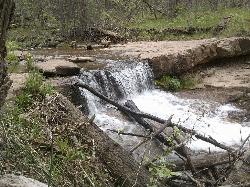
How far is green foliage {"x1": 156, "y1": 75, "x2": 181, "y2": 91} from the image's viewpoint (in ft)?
41.4

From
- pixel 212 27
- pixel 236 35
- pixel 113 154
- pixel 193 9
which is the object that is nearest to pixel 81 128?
pixel 113 154

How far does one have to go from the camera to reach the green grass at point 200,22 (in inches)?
677

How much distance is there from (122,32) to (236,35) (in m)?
5.06

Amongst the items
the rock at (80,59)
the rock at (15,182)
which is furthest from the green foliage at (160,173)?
the rock at (80,59)

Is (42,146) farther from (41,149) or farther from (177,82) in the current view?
(177,82)

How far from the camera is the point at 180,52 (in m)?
13.3

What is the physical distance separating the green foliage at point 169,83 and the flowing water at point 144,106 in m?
0.25

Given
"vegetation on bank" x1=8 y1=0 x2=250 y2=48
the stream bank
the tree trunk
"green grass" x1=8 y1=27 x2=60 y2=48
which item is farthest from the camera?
"vegetation on bank" x1=8 y1=0 x2=250 y2=48

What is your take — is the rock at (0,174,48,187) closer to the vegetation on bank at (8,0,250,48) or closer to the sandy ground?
the sandy ground

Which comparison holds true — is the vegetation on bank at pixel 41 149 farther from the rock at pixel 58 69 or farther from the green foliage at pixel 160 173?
the rock at pixel 58 69

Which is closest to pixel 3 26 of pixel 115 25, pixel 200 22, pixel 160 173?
pixel 160 173

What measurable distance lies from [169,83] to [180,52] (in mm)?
1167

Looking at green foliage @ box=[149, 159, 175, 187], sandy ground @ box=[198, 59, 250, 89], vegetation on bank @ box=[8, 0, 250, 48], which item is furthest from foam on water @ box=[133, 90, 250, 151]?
vegetation on bank @ box=[8, 0, 250, 48]

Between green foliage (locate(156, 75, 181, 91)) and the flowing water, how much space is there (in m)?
0.25
